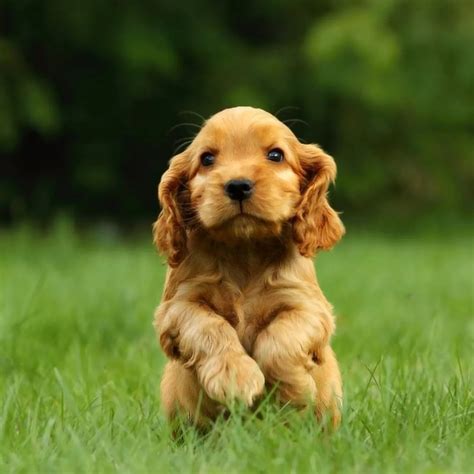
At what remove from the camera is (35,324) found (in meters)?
6.21

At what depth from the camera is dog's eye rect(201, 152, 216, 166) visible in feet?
11.9

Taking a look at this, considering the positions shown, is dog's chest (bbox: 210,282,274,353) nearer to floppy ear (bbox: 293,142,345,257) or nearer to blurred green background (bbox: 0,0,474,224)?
floppy ear (bbox: 293,142,345,257)

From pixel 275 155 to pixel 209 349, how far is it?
2.25 ft

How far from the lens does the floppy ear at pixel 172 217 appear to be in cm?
372

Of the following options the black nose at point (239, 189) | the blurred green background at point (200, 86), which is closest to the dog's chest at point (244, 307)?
the black nose at point (239, 189)

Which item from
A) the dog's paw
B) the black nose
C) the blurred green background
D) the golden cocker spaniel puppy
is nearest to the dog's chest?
the golden cocker spaniel puppy

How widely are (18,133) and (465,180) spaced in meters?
9.26

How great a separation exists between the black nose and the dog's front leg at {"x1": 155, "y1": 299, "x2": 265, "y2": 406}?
1.29ft

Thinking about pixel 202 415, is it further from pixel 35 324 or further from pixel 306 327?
pixel 35 324

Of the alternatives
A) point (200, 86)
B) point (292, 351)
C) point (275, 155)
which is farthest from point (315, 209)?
point (200, 86)

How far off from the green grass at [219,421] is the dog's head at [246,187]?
58 cm

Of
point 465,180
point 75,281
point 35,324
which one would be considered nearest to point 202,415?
point 35,324

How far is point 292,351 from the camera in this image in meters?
3.44

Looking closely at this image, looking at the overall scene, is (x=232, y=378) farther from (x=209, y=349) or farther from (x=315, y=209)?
(x=315, y=209)
